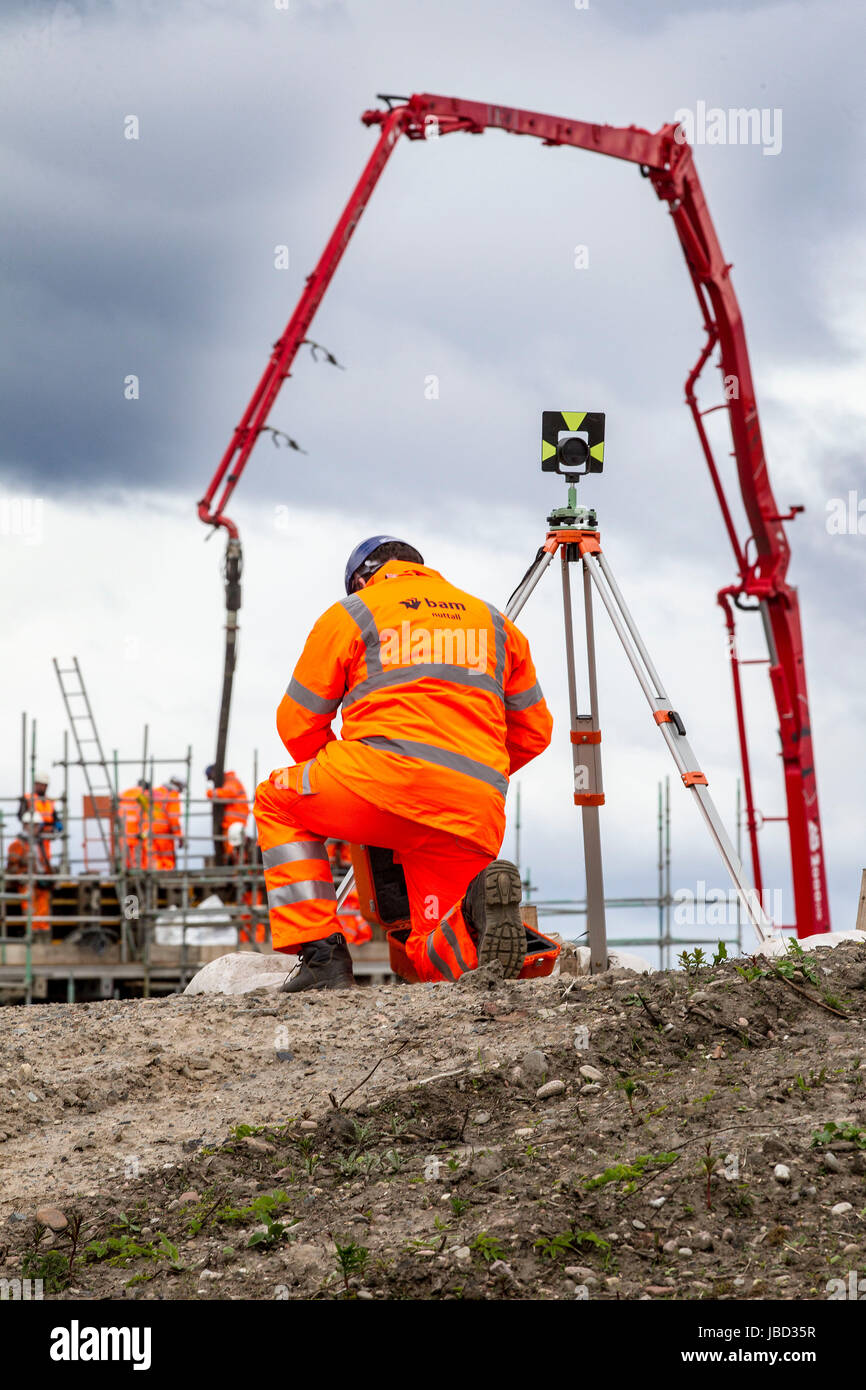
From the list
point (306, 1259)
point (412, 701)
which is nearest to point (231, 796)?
point (412, 701)

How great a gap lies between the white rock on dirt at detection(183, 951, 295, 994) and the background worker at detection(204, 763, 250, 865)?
9.62 meters

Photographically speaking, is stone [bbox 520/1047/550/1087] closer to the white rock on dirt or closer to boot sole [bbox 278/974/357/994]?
boot sole [bbox 278/974/357/994]

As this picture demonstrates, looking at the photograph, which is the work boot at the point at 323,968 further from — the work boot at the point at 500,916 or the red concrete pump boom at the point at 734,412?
the red concrete pump boom at the point at 734,412

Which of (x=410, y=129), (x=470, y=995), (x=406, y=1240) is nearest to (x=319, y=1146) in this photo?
(x=406, y=1240)

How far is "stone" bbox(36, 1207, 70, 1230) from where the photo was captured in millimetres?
3107

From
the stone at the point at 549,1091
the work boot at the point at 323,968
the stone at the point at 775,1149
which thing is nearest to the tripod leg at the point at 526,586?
the work boot at the point at 323,968

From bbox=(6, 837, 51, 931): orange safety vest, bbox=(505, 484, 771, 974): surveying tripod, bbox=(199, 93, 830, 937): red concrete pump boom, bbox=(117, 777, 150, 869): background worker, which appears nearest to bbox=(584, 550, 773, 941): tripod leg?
bbox=(505, 484, 771, 974): surveying tripod

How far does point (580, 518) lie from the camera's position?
5.75 m

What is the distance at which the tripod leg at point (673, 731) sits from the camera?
5.62 metres

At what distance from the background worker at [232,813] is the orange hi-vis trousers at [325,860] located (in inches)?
409

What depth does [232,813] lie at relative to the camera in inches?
650

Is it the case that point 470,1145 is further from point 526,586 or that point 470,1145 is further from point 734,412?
point 734,412
